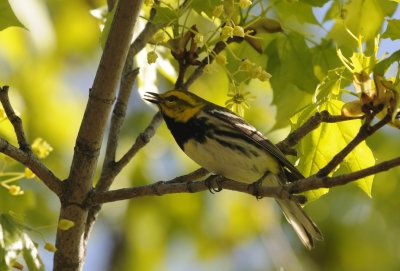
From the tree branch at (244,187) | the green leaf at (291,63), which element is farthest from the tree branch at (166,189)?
the green leaf at (291,63)

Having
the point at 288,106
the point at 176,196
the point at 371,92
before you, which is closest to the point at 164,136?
the point at 176,196

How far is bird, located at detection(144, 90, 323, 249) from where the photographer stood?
252 centimetres

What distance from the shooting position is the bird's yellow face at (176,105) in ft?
9.13

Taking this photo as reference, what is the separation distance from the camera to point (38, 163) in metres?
1.95

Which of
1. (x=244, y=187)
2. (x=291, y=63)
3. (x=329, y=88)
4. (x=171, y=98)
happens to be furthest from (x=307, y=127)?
(x=171, y=98)

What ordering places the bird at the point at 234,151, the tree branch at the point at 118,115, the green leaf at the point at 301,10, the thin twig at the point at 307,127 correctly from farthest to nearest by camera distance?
the bird at the point at 234,151 < the tree branch at the point at 118,115 < the green leaf at the point at 301,10 < the thin twig at the point at 307,127

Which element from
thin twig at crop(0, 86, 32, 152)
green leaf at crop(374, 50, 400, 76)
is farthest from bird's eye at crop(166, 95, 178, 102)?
green leaf at crop(374, 50, 400, 76)

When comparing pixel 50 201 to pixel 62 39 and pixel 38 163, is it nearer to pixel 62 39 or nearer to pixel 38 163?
pixel 62 39

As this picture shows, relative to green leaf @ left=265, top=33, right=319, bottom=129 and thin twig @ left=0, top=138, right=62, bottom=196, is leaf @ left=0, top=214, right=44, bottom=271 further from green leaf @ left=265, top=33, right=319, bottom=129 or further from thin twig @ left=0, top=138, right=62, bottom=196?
green leaf @ left=265, top=33, right=319, bottom=129

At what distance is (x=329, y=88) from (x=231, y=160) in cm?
75

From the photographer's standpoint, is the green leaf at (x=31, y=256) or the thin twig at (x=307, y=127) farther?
the thin twig at (x=307, y=127)

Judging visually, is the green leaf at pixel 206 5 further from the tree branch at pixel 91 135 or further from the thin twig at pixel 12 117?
the thin twig at pixel 12 117

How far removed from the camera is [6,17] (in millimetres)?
1845

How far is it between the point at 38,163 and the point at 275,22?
3.35ft
